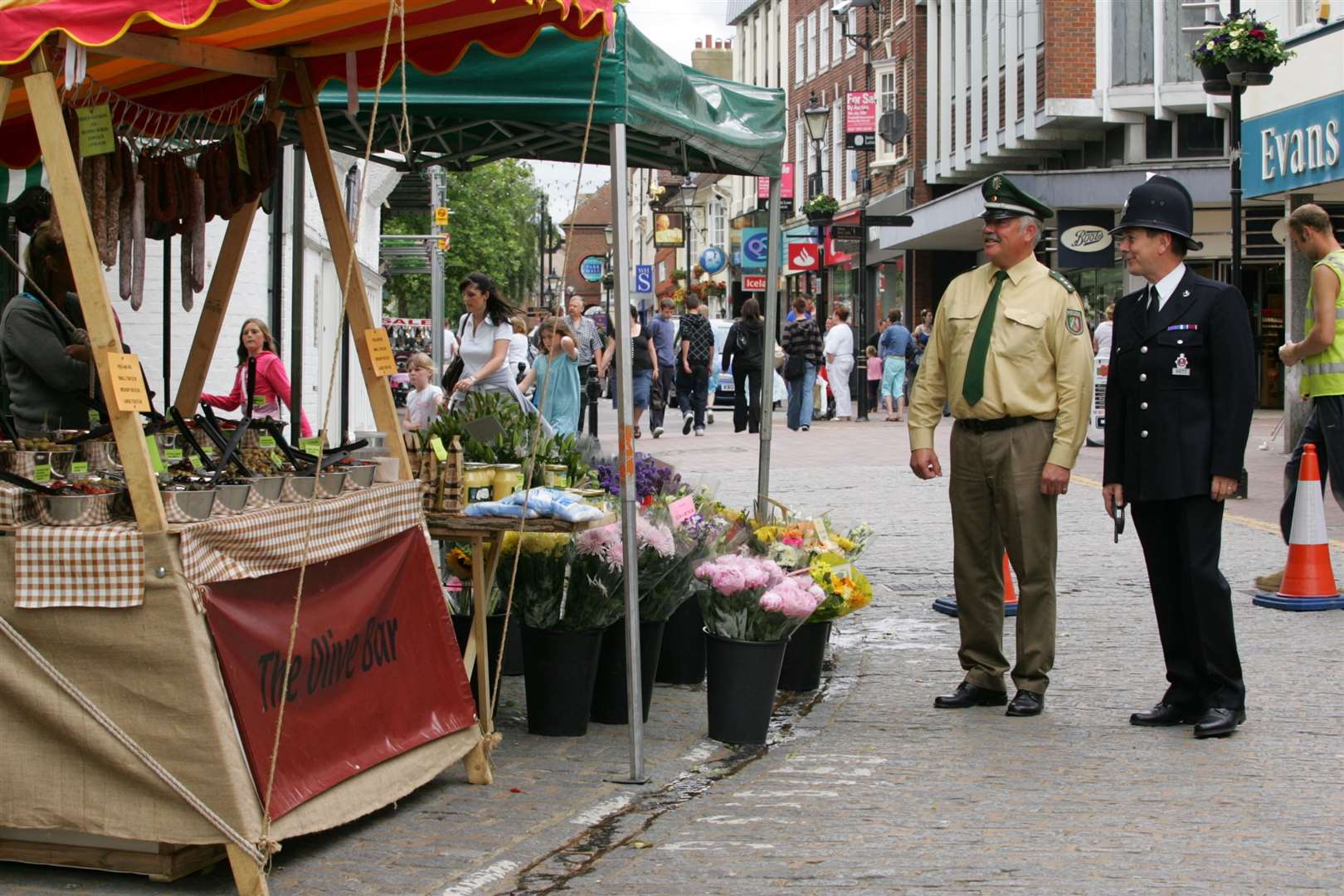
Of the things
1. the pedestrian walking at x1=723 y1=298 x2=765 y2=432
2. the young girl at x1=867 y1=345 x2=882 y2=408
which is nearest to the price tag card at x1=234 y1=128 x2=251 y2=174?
the pedestrian walking at x1=723 y1=298 x2=765 y2=432

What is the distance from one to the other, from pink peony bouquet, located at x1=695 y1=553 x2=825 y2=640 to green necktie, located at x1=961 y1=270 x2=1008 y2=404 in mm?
1103

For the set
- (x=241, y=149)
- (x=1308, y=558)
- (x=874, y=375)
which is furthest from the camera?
(x=874, y=375)

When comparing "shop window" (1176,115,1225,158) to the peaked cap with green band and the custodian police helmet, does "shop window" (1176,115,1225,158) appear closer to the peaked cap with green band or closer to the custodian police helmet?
the peaked cap with green band

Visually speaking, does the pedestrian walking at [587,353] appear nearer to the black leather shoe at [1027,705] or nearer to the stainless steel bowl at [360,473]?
the black leather shoe at [1027,705]

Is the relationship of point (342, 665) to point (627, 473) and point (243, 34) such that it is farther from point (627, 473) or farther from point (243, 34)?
point (243, 34)

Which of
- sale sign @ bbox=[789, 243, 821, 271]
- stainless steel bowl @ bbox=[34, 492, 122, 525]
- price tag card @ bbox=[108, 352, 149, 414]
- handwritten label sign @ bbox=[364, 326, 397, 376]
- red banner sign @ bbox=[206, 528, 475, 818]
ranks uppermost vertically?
sale sign @ bbox=[789, 243, 821, 271]

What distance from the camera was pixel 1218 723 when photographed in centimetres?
663

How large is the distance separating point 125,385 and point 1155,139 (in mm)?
30131

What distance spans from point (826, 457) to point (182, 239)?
1391 cm

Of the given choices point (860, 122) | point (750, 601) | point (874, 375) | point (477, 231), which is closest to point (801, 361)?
point (874, 375)

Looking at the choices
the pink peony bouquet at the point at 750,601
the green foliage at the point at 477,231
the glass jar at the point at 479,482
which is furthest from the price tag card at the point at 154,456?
the green foliage at the point at 477,231

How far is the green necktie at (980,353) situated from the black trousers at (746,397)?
53.4 feet

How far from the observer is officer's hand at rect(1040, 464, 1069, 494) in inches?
268

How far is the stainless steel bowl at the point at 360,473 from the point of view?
5.72m
